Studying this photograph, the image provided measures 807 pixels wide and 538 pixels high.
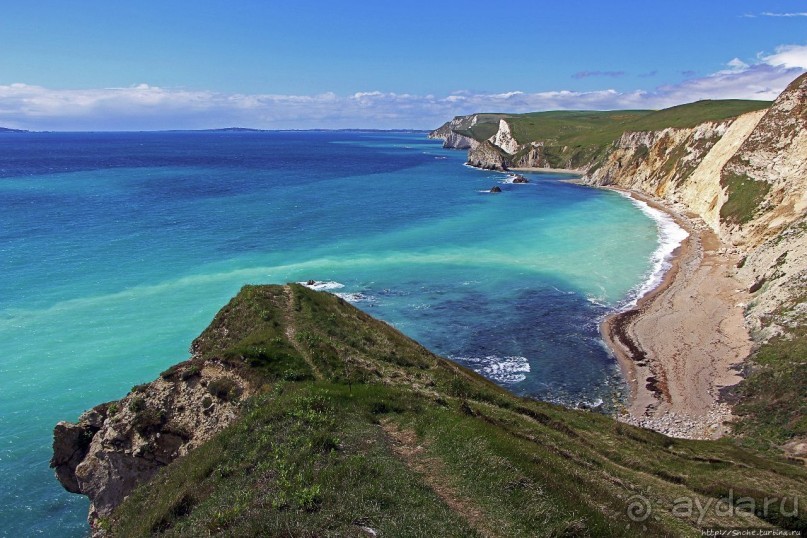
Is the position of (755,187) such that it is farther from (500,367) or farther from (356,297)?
(356,297)

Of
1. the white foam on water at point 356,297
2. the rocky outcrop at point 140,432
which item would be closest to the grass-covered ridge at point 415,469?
the rocky outcrop at point 140,432

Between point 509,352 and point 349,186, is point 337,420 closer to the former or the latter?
point 509,352

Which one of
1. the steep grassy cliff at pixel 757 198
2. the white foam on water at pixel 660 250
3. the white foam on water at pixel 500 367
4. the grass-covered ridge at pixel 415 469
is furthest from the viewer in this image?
the white foam on water at pixel 660 250

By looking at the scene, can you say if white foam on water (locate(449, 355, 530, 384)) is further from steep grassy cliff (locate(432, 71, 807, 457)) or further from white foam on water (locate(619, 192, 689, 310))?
white foam on water (locate(619, 192, 689, 310))

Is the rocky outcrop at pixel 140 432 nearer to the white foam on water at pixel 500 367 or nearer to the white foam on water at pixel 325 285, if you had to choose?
the white foam on water at pixel 500 367

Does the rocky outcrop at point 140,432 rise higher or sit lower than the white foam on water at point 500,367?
higher

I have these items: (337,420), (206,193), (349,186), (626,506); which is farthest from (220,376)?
(349,186)

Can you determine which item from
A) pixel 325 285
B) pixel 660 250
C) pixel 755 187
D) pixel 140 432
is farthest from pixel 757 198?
pixel 140 432
